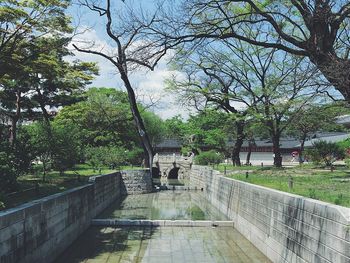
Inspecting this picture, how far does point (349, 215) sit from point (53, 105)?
37522 millimetres

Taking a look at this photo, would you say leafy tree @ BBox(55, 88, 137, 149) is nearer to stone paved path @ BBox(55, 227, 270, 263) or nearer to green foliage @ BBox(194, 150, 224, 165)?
green foliage @ BBox(194, 150, 224, 165)

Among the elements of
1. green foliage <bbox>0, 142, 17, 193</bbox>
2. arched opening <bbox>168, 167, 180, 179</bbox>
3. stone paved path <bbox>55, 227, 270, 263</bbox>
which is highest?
green foliage <bbox>0, 142, 17, 193</bbox>

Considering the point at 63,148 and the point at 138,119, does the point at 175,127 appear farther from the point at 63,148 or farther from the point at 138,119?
the point at 63,148

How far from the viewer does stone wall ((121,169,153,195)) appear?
34719 millimetres

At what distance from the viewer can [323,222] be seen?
8625 millimetres

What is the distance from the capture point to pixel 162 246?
14.9 metres

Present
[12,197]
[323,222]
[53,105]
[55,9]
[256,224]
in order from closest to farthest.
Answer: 1. [323,222]
2. [12,197]
3. [256,224]
4. [55,9]
5. [53,105]

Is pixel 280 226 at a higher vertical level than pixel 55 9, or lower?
lower

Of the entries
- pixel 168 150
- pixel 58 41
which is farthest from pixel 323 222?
pixel 168 150

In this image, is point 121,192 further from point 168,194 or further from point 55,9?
point 55,9

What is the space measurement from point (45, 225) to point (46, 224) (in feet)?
0.33

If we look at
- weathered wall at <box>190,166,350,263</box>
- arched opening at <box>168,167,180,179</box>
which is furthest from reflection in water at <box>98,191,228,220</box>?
arched opening at <box>168,167,180,179</box>

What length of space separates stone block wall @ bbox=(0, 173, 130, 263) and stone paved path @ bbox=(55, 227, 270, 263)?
58 cm

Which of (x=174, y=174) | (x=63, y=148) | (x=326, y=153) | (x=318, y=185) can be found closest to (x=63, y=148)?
(x=63, y=148)
